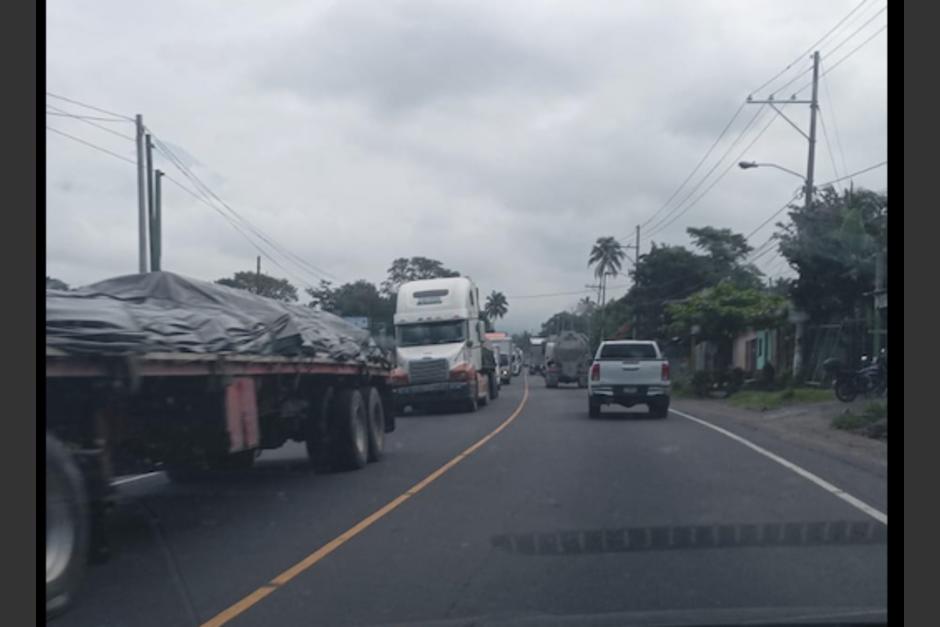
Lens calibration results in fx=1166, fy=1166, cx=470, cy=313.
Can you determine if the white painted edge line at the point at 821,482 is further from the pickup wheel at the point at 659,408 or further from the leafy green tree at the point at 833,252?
the leafy green tree at the point at 833,252

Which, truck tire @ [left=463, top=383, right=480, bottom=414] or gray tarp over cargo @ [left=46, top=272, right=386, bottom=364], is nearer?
gray tarp over cargo @ [left=46, top=272, right=386, bottom=364]

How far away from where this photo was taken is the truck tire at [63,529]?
7.40 metres

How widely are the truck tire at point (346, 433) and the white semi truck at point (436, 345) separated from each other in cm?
1469

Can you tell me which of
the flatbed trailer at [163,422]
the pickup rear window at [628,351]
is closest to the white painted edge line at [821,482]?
the pickup rear window at [628,351]

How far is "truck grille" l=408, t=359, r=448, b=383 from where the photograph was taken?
103 ft

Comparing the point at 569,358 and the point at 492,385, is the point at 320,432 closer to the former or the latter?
the point at 492,385

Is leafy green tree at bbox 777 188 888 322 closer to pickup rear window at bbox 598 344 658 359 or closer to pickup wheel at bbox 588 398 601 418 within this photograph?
pickup rear window at bbox 598 344 658 359

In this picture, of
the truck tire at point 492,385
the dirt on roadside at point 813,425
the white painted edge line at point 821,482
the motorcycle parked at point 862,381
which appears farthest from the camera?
the truck tire at point 492,385

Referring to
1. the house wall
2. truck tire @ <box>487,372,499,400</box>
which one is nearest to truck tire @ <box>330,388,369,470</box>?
truck tire @ <box>487,372,499,400</box>

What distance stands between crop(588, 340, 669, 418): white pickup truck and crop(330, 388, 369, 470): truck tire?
1182 centimetres

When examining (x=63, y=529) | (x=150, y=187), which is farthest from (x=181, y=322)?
(x=150, y=187)

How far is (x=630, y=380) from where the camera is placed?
90.2 ft

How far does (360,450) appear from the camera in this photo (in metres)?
16.7
